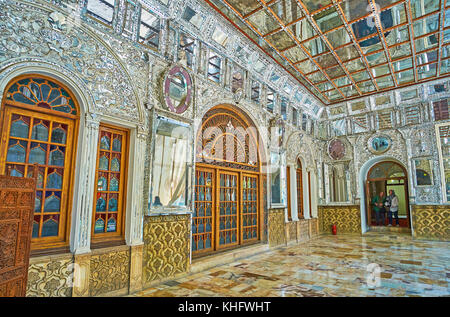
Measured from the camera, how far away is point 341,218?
10.6 m

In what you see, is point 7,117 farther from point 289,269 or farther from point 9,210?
point 289,269

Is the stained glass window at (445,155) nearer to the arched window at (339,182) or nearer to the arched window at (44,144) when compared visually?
the arched window at (339,182)

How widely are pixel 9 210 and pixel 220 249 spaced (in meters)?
4.53

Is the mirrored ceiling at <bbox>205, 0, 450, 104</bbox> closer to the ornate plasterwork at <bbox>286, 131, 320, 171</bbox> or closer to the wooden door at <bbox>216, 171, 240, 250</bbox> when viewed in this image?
the ornate plasterwork at <bbox>286, 131, 320, 171</bbox>

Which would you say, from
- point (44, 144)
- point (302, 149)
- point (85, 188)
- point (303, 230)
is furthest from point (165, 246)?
point (302, 149)

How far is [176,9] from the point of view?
4.97m

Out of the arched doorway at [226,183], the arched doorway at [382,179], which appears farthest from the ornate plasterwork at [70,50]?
the arched doorway at [382,179]

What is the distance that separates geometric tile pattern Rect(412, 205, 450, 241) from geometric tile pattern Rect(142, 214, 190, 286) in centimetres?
855

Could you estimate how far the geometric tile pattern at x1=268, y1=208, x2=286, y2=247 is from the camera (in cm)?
745

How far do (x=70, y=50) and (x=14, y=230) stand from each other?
2.45 metres

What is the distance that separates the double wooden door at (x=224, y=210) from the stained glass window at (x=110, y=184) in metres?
1.74

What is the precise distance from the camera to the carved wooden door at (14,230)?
2154 mm

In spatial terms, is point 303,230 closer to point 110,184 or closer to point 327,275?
point 327,275

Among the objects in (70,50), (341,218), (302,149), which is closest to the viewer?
(70,50)
